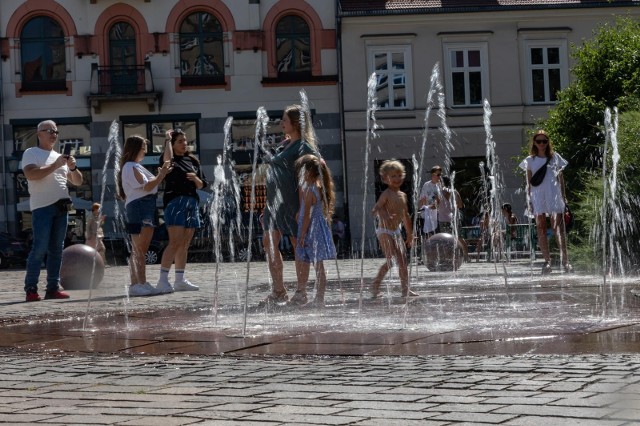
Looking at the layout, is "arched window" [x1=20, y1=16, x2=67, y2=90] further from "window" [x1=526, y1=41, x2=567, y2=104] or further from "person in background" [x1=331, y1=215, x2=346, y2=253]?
"window" [x1=526, y1=41, x2=567, y2=104]

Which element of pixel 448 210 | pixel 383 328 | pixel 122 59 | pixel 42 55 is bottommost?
pixel 383 328

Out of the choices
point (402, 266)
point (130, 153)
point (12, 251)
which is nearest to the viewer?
point (402, 266)

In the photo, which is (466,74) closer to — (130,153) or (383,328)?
(130,153)

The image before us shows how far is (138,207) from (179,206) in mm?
440

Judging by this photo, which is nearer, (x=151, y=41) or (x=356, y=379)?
(x=356, y=379)

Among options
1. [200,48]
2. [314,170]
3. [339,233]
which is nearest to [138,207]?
[314,170]

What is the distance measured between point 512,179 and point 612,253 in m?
26.8

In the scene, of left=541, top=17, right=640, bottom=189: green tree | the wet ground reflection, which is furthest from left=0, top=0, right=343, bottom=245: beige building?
the wet ground reflection

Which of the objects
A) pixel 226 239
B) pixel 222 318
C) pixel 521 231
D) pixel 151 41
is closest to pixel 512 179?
pixel 226 239

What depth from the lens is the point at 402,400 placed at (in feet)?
16.9

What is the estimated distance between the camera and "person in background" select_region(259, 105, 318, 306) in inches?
419

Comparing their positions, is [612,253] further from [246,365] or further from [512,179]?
[512,179]

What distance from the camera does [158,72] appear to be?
39844mm

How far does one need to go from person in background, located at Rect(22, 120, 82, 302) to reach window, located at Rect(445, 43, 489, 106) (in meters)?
27.8
